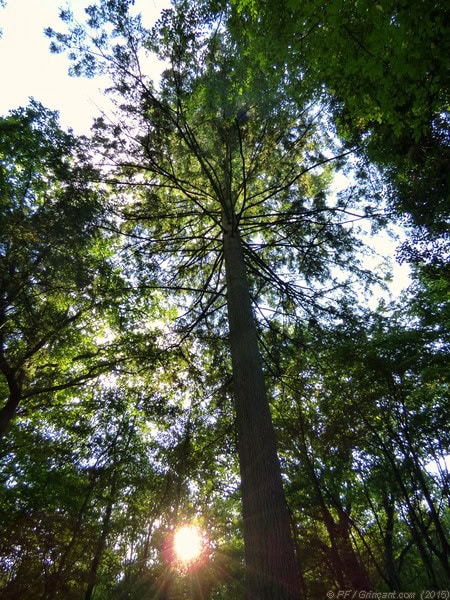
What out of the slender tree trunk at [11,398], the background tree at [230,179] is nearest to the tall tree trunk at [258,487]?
the background tree at [230,179]

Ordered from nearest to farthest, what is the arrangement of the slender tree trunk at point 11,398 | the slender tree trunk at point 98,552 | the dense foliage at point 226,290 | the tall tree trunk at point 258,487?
the tall tree trunk at point 258,487 → the dense foliage at point 226,290 → the slender tree trunk at point 11,398 → the slender tree trunk at point 98,552

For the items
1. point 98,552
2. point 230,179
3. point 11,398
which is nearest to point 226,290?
point 230,179

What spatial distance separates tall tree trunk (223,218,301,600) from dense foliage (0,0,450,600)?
38mm

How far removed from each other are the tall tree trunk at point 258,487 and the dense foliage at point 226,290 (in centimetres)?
4

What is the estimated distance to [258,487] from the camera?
2797mm

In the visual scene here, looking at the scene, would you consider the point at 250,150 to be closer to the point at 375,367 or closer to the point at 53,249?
the point at 53,249

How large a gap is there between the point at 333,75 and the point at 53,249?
5503 millimetres

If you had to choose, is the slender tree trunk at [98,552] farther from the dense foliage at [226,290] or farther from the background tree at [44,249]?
the background tree at [44,249]

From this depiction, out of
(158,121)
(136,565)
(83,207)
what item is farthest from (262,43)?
(136,565)

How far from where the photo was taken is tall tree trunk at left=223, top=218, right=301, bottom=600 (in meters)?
2.31

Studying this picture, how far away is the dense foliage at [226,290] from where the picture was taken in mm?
5227

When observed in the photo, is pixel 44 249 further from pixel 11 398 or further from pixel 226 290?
pixel 11 398

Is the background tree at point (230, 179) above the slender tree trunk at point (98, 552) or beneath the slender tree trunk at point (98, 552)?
above

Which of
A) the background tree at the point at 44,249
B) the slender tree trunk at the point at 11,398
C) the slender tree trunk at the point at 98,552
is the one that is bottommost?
the slender tree trunk at the point at 98,552
